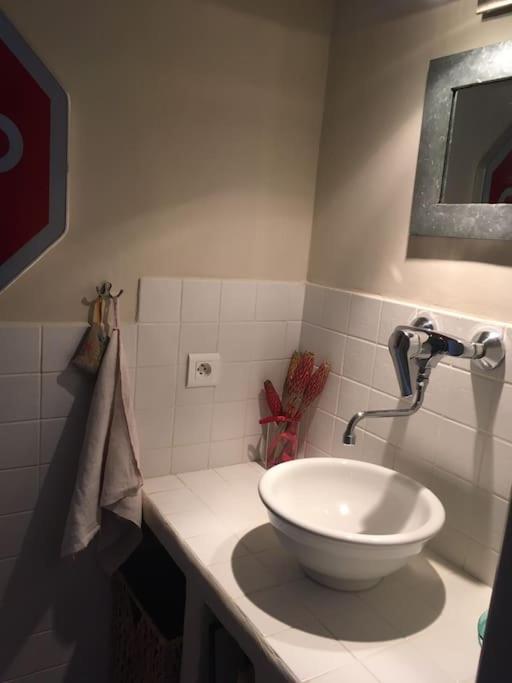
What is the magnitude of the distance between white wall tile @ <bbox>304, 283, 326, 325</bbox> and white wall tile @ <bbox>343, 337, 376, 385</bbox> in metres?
0.14

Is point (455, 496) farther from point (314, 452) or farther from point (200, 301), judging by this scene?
point (200, 301)

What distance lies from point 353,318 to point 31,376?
2.56ft

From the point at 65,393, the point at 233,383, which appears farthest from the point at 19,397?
the point at 233,383

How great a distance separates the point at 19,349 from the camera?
128 centimetres

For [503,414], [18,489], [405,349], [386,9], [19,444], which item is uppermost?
[386,9]

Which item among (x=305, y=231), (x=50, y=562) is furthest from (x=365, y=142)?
(x=50, y=562)

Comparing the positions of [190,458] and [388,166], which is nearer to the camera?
[388,166]

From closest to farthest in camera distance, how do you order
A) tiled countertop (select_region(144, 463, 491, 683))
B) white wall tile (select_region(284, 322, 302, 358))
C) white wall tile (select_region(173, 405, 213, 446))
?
tiled countertop (select_region(144, 463, 491, 683)) < white wall tile (select_region(173, 405, 213, 446)) < white wall tile (select_region(284, 322, 302, 358))

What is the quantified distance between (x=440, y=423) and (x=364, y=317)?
0.33 meters

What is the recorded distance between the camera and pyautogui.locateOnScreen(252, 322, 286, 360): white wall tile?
63.0 inches

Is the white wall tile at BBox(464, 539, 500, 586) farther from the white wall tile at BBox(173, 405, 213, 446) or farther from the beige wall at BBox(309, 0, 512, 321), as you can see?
the white wall tile at BBox(173, 405, 213, 446)

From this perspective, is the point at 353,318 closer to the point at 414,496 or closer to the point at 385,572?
the point at 414,496

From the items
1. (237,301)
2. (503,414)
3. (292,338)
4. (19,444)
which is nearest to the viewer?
(503,414)

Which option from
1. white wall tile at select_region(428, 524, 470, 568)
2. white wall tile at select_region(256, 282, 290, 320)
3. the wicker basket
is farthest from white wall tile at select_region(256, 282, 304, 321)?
the wicker basket
